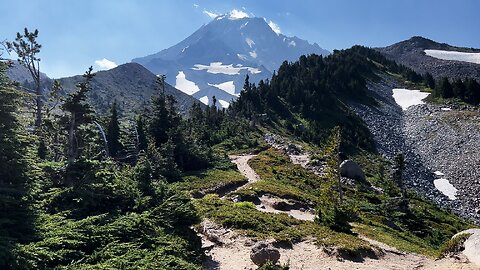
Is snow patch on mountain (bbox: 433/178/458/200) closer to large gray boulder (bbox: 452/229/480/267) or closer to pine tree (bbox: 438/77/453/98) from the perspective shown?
large gray boulder (bbox: 452/229/480/267)

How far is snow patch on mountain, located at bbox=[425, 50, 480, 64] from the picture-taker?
171250 mm

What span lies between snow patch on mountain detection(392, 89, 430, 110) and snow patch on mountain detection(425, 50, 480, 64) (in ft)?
215

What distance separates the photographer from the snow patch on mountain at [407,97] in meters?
110

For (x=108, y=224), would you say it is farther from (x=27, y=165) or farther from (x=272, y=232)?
(x=272, y=232)

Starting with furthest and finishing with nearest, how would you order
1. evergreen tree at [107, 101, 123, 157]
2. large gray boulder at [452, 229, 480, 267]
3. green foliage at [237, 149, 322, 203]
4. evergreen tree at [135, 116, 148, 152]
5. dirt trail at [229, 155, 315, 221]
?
evergreen tree at [107, 101, 123, 157] → evergreen tree at [135, 116, 148, 152] → green foliage at [237, 149, 322, 203] → dirt trail at [229, 155, 315, 221] → large gray boulder at [452, 229, 480, 267]

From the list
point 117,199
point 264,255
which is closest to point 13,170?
point 117,199

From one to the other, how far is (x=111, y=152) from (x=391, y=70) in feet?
407

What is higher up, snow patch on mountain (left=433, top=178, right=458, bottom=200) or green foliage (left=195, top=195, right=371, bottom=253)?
green foliage (left=195, top=195, right=371, bottom=253)

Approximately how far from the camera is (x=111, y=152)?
5666cm

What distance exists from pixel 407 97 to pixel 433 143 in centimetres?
3938

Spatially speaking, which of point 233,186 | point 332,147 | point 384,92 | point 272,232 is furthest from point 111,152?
point 384,92

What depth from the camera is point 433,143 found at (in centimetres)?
8012

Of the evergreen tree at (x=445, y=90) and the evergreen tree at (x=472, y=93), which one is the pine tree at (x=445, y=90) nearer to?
the evergreen tree at (x=445, y=90)

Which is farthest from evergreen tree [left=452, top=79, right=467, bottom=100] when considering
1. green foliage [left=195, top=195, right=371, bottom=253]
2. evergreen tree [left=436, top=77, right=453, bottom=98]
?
green foliage [left=195, top=195, right=371, bottom=253]
